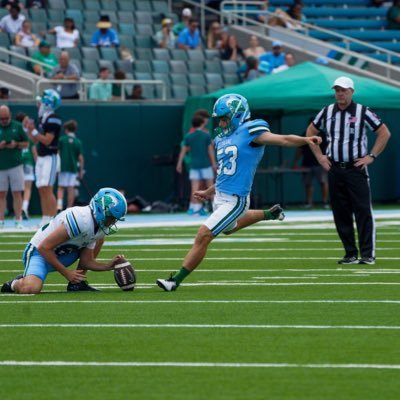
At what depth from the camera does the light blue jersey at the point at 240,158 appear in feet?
37.3

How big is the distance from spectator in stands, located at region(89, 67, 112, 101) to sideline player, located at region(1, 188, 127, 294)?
46.7 feet

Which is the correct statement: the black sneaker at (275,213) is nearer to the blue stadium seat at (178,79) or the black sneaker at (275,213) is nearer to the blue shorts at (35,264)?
the blue shorts at (35,264)

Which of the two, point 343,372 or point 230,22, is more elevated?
point 230,22

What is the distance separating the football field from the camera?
6746 millimetres

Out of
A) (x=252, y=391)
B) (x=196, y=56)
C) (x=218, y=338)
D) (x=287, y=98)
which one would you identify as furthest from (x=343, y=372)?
(x=196, y=56)

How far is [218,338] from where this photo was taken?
8.27m

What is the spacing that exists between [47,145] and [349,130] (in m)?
6.75

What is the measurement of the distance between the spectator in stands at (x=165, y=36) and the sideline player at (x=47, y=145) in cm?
900

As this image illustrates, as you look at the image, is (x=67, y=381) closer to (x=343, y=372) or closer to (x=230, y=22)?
(x=343, y=372)

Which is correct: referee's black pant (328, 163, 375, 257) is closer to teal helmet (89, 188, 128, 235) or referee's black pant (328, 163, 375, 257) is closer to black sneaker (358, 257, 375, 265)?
black sneaker (358, 257, 375, 265)

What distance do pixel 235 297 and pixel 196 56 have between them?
59.7 ft

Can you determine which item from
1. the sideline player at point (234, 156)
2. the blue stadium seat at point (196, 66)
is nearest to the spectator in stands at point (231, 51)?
the blue stadium seat at point (196, 66)

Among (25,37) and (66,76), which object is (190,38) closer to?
(25,37)

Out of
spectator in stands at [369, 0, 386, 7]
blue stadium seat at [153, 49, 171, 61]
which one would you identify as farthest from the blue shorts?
spectator in stands at [369, 0, 386, 7]
